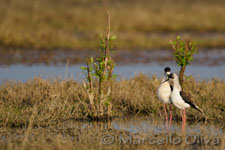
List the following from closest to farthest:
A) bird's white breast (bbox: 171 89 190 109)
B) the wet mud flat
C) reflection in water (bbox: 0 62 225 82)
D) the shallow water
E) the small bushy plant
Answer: the wet mud flat → bird's white breast (bbox: 171 89 190 109) → the small bushy plant → reflection in water (bbox: 0 62 225 82) → the shallow water

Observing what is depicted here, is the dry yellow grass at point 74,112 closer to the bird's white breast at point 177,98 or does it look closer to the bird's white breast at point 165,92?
the bird's white breast at point 177,98

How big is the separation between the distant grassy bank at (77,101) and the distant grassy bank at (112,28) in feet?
24.0

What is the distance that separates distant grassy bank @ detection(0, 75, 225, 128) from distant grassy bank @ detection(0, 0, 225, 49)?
24.0 feet

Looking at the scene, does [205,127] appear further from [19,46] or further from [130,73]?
[19,46]

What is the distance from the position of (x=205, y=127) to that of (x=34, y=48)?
10.3m

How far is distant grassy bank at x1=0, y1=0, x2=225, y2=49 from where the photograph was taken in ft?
55.1

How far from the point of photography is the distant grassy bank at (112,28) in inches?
661

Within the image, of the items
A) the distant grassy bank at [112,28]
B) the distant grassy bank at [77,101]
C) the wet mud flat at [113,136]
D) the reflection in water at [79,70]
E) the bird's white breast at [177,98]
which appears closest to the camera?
the wet mud flat at [113,136]

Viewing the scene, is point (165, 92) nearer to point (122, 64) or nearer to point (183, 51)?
point (183, 51)

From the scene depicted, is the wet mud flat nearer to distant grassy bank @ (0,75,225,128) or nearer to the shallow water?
distant grassy bank @ (0,75,225,128)

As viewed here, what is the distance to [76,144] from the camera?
20.2 feet

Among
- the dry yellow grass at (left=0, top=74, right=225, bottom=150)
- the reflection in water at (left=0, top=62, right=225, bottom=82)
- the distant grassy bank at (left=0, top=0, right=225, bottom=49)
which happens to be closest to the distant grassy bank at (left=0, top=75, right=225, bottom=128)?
the dry yellow grass at (left=0, top=74, right=225, bottom=150)

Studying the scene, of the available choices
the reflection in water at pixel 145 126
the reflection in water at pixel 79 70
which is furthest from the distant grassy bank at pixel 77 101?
the reflection in water at pixel 79 70

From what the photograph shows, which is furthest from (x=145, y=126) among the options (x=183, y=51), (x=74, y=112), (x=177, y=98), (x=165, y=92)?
(x=183, y=51)
